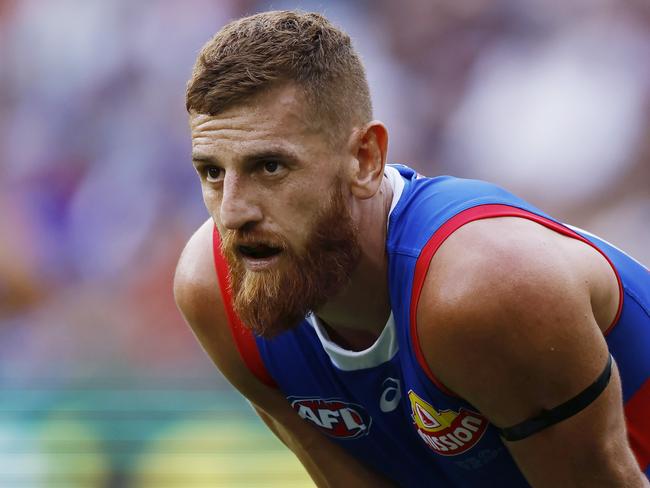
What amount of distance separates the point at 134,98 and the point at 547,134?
Answer: 229 centimetres

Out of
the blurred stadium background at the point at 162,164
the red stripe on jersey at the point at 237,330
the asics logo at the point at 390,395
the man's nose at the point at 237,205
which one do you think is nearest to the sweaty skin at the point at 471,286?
the man's nose at the point at 237,205

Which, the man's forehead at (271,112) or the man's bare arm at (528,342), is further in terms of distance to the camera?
the man's forehead at (271,112)

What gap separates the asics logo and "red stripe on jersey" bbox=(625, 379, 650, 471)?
1.77ft

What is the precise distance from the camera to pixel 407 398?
2453 mm

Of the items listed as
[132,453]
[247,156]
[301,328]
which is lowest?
[132,453]

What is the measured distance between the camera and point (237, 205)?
2.25 m

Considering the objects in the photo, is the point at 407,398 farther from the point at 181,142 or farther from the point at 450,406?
the point at 181,142

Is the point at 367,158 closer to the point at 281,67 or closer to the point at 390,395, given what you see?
the point at 281,67

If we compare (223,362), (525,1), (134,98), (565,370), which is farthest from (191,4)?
(565,370)

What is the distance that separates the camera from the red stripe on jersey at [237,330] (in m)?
2.69

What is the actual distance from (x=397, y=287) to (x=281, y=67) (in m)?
0.54

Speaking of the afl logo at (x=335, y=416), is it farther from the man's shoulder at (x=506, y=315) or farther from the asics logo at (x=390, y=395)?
the man's shoulder at (x=506, y=315)

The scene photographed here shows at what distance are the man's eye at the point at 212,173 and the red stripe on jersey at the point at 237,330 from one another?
34cm

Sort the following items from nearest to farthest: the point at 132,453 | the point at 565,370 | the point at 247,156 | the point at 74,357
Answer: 1. the point at 565,370
2. the point at 247,156
3. the point at 132,453
4. the point at 74,357
